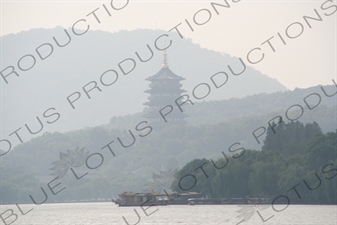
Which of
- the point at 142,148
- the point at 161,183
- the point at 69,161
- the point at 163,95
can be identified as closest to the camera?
the point at 161,183

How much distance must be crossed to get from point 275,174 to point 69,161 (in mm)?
55914

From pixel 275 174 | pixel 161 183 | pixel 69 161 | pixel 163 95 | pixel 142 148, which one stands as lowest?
pixel 275 174

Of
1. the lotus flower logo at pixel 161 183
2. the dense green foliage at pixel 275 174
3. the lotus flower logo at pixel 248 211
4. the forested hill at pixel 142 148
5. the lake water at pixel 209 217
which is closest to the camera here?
the lake water at pixel 209 217

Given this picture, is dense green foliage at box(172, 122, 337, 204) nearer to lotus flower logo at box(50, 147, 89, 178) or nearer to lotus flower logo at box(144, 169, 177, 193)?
lotus flower logo at box(144, 169, 177, 193)

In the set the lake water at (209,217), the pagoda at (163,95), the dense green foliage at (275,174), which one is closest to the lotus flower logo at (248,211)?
the lake water at (209,217)

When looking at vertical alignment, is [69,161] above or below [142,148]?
above

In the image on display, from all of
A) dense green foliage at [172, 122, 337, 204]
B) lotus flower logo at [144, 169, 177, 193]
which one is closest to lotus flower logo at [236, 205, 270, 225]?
dense green foliage at [172, 122, 337, 204]

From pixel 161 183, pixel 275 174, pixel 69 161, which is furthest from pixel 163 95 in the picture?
pixel 275 174

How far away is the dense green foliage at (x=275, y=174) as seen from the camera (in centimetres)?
6759

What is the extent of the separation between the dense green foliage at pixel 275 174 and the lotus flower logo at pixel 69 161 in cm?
3804

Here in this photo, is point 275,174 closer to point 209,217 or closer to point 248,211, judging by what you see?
point 248,211

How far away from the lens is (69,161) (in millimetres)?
124125

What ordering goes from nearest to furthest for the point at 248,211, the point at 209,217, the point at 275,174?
the point at 209,217 < the point at 248,211 < the point at 275,174

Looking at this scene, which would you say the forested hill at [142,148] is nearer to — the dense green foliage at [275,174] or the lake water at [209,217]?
the dense green foliage at [275,174]
